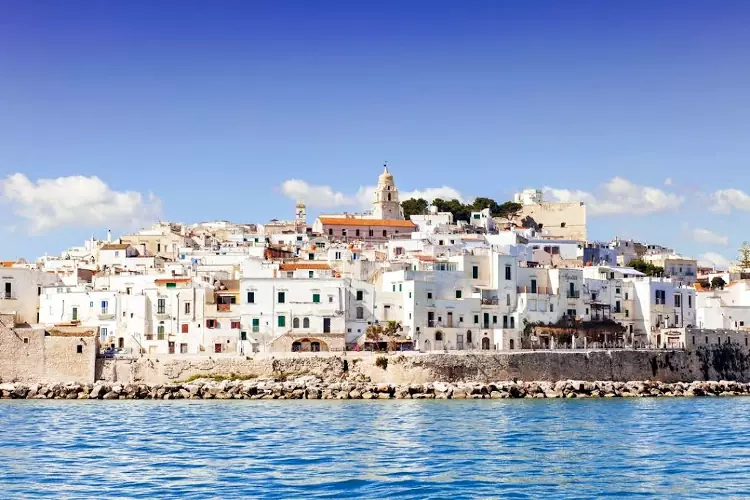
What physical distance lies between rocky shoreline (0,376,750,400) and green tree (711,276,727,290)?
36.2 meters

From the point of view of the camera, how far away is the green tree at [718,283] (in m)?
92.3

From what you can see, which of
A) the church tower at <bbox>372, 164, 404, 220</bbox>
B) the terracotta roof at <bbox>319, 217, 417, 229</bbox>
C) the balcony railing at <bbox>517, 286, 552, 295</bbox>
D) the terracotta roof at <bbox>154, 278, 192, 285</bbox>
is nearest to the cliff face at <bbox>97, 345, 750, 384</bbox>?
the terracotta roof at <bbox>154, 278, 192, 285</bbox>

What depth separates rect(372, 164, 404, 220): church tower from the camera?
10694cm

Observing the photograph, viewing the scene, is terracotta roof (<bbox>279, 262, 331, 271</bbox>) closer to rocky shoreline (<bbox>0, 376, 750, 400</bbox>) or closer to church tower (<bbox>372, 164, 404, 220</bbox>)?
rocky shoreline (<bbox>0, 376, 750, 400</bbox>)

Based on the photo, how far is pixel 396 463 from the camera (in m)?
33.6

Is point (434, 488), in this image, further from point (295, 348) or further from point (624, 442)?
point (295, 348)

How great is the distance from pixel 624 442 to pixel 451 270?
2952cm

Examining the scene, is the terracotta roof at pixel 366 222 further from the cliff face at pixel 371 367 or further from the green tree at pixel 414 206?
the cliff face at pixel 371 367

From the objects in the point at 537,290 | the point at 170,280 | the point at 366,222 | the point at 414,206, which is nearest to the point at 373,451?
the point at 170,280

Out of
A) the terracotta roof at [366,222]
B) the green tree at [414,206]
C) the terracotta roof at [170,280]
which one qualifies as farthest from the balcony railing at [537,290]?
the green tree at [414,206]

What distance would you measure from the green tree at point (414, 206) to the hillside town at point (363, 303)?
2997 centimetres

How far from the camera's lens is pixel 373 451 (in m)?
36.0

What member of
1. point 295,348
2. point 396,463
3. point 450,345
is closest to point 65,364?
point 295,348

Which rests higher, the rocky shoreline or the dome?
the dome
